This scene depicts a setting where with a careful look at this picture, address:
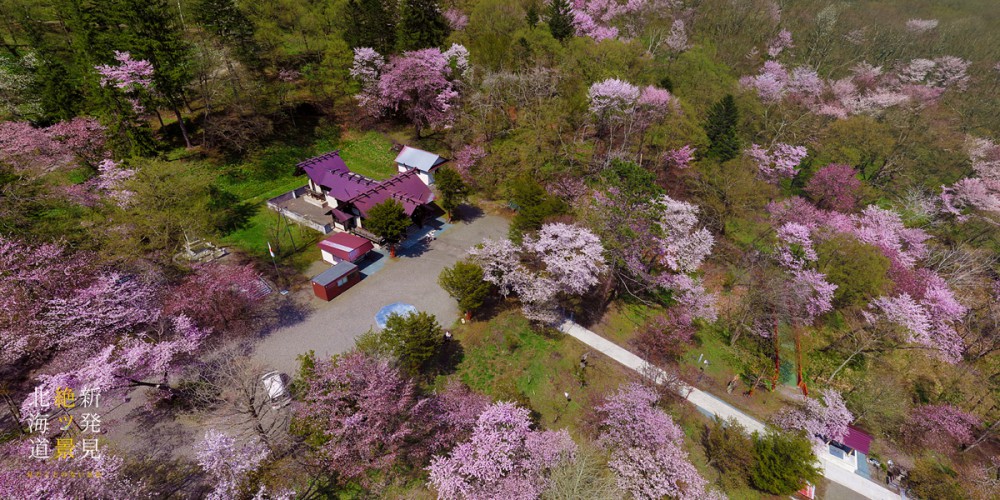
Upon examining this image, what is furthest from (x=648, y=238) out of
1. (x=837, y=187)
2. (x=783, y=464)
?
(x=837, y=187)

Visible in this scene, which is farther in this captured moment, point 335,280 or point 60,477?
point 335,280

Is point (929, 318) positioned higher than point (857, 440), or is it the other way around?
point (929, 318)

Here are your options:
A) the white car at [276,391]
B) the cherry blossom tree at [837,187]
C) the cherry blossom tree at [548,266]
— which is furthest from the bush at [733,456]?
the cherry blossom tree at [837,187]

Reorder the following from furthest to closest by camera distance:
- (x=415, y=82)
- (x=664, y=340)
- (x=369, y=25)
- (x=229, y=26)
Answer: (x=369, y=25) → (x=415, y=82) → (x=229, y=26) → (x=664, y=340)

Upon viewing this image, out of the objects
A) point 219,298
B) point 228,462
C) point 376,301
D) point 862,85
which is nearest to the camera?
point 228,462

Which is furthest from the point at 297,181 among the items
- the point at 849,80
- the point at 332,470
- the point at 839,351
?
the point at 849,80

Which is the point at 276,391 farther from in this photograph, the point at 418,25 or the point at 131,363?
the point at 418,25

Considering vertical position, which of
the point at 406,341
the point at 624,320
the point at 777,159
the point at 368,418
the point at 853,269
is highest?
the point at 777,159

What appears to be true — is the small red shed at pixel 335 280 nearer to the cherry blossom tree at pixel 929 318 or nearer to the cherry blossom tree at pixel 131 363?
the cherry blossom tree at pixel 131 363

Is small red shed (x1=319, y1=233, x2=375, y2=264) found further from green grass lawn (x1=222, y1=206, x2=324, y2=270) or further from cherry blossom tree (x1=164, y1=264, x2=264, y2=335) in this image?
cherry blossom tree (x1=164, y1=264, x2=264, y2=335)
